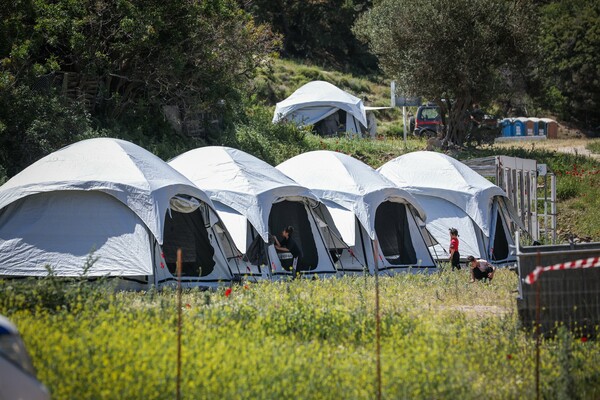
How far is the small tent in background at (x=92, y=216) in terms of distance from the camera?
15305 millimetres

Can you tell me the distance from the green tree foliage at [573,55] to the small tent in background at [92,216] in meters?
36.6

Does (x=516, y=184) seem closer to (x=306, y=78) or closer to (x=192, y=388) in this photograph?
(x=192, y=388)

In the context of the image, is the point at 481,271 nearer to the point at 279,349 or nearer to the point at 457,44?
the point at 279,349

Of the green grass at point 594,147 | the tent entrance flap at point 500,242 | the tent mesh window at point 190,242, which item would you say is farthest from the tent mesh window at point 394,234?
the green grass at point 594,147

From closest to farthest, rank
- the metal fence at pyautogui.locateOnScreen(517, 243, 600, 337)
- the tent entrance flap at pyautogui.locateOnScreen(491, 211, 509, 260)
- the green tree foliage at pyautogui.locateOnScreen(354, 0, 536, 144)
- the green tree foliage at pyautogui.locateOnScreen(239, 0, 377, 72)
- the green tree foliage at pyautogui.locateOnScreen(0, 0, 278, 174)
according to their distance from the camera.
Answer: the metal fence at pyautogui.locateOnScreen(517, 243, 600, 337), the green tree foliage at pyautogui.locateOnScreen(0, 0, 278, 174), the tent entrance flap at pyautogui.locateOnScreen(491, 211, 509, 260), the green tree foliage at pyautogui.locateOnScreen(354, 0, 536, 144), the green tree foliage at pyautogui.locateOnScreen(239, 0, 377, 72)

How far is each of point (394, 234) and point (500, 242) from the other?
358cm

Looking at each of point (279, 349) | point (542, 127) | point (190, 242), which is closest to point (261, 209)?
point (190, 242)

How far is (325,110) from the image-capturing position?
42219mm

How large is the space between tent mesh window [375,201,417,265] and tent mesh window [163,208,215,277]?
5.09 meters

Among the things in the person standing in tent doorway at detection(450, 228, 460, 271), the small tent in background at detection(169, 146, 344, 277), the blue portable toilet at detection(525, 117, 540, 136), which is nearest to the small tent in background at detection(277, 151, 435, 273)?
the small tent in background at detection(169, 146, 344, 277)

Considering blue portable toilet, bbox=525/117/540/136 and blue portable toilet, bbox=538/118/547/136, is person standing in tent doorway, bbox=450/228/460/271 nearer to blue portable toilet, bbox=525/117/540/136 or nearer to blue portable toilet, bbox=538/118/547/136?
blue portable toilet, bbox=525/117/540/136

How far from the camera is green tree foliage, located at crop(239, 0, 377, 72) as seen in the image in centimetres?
5631

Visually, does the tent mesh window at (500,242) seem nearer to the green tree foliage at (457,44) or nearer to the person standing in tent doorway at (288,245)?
the person standing in tent doorway at (288,245)

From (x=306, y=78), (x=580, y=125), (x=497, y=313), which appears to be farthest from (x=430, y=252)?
(x=580, y=125)
